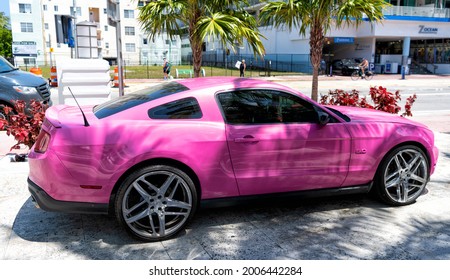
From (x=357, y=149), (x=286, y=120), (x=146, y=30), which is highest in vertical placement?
(x=146, y=30)

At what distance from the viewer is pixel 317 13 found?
7.54 meters

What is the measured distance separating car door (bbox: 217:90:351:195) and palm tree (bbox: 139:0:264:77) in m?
2.73

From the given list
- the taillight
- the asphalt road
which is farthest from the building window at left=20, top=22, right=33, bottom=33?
the taillight

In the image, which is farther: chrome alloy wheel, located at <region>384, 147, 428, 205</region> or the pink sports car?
chrome alloy wheel, located at <region>384, 147, 428, 205</region>

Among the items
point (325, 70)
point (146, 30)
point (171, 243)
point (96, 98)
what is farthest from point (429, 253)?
point (325, 70)

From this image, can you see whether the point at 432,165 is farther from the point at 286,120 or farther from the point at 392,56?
the point at 392,56

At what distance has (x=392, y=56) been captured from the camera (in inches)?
1668

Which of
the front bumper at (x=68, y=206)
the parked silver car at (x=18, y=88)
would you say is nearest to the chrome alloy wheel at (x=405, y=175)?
the front bumper at (x=68, y=206)

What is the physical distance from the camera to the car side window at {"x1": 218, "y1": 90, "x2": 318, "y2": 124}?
13.5 feet

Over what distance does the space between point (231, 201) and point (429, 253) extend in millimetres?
1893

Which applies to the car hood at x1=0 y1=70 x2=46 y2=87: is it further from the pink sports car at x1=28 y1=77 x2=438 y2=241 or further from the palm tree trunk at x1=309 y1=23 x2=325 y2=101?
the palm tree trunk at x1=309 y1=23 x2=325 y2=101

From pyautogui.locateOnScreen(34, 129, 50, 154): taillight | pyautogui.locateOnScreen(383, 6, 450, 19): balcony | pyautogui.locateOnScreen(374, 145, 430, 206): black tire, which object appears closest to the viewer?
pyautogui.locateOnScreen(34, 129, 50, 154): taillight

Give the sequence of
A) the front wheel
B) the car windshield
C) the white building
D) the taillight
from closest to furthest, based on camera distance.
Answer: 1. the taillight
2. the car windshield
3. the front wheel
4. the white building

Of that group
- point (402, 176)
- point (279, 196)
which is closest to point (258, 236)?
point (279, 196)
